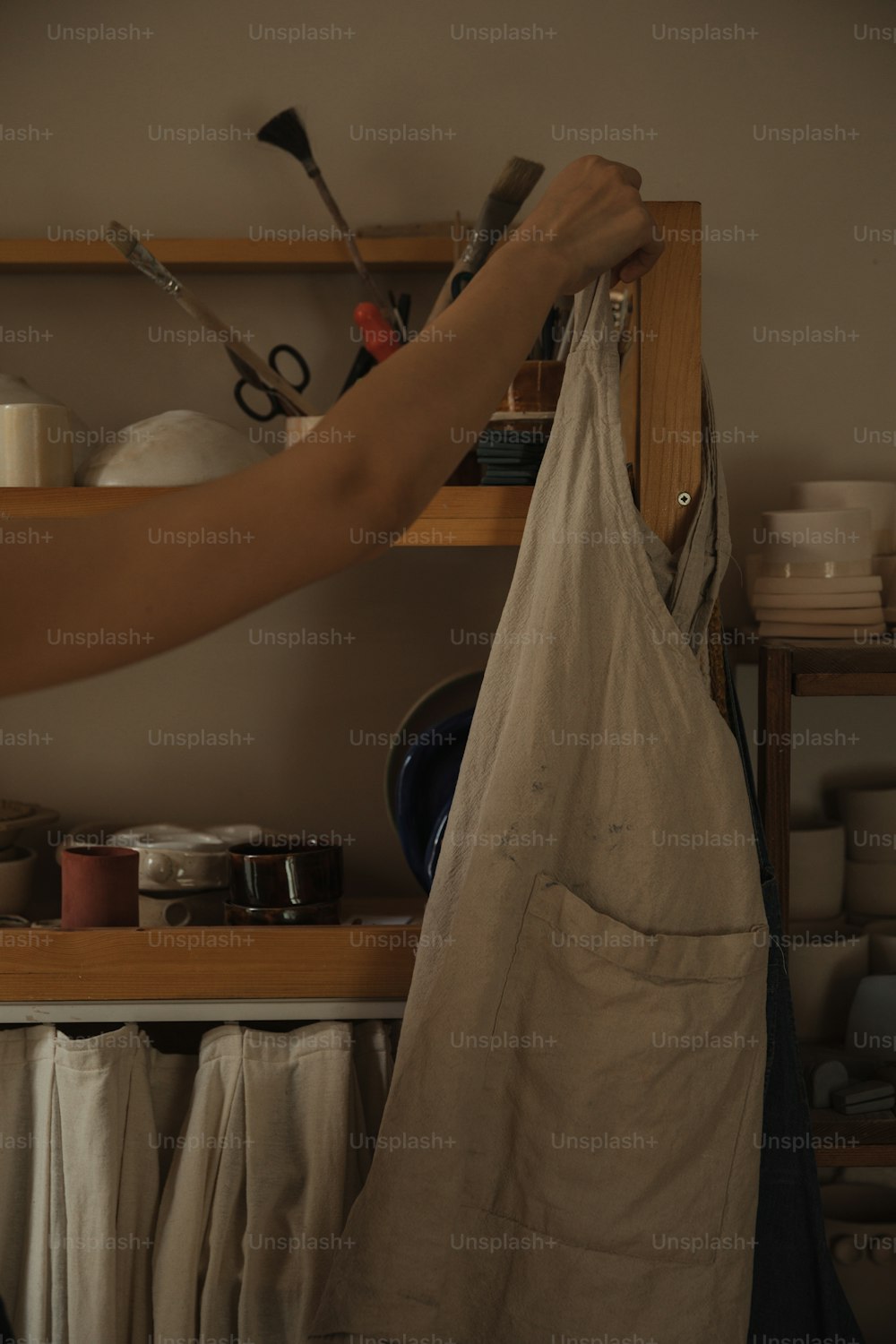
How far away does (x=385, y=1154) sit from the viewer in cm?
98

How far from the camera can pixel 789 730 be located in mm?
1198

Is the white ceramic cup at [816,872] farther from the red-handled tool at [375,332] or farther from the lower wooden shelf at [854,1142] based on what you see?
the red-handled tool at [375,332]

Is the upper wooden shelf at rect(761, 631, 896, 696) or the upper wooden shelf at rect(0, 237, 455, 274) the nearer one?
the upper wooden shelf at rect(761, 631, 896, 696)

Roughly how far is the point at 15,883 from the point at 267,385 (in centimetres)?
69

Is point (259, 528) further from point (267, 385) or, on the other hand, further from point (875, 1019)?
→ point (875, 1019)

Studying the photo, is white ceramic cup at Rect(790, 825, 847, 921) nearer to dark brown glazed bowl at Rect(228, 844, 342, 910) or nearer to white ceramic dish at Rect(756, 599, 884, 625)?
white ceramic dish at Rect(756, 599, 884, 625)

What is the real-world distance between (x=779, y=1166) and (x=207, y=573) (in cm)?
83

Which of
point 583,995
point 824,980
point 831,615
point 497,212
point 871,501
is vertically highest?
point 497,212

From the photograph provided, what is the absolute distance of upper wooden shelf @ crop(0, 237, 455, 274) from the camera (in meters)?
1.49

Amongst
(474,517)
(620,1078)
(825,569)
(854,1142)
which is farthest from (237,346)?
(854,1142)

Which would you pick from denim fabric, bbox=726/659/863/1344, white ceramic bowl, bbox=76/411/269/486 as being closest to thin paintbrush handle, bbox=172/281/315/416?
white ceramic bowl, bbox=76/411/269/486

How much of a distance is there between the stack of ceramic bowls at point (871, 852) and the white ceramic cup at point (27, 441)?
1112 mm

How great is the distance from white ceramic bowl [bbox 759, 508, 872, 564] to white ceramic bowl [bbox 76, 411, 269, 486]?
0.64 meters

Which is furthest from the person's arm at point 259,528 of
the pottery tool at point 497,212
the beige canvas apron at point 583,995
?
the pottery tool at point 497,212
